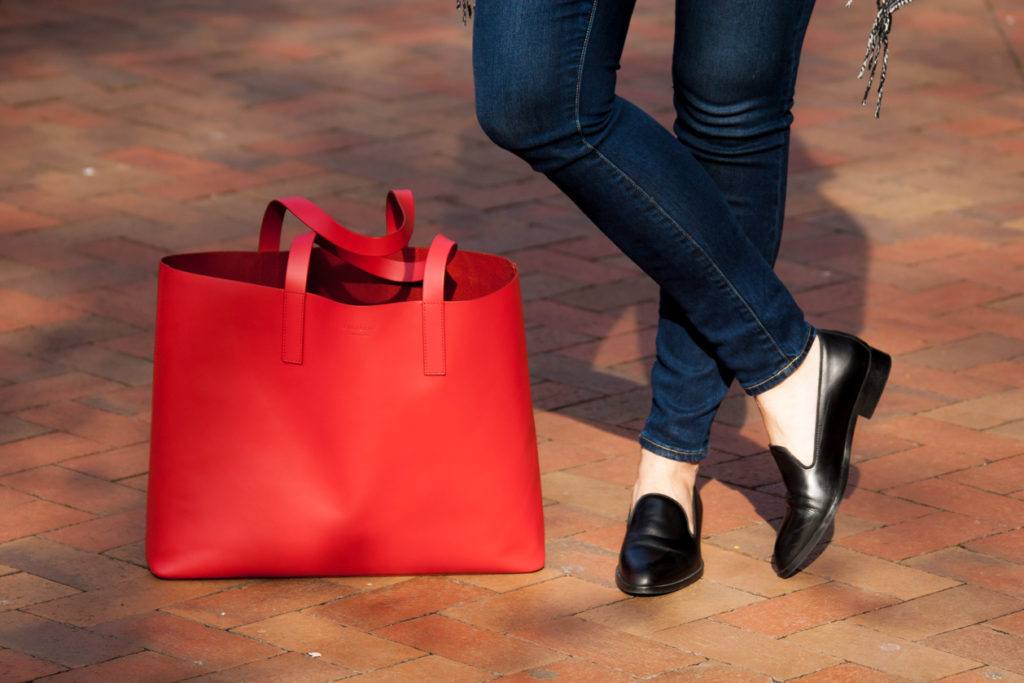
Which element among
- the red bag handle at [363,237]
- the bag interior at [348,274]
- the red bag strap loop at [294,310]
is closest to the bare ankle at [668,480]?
the bag interior at [348,274]

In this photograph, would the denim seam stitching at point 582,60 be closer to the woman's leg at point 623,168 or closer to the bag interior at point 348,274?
the woman's leg at point 623,168

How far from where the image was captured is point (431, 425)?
2.34 m

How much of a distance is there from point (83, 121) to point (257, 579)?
10.2 ft

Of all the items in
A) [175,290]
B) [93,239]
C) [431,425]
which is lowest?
[93,239]

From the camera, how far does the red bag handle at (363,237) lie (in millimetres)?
2389

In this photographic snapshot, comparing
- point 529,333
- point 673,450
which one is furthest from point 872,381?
point 529,333

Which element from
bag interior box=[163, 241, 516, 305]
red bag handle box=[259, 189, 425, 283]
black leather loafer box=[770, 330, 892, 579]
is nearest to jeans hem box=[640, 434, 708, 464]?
black leather loafer box=[770, 330, 892, 579]

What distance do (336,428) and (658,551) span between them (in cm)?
55

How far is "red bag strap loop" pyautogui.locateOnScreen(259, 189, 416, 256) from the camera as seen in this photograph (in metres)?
2.38

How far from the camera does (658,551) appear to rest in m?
2.43

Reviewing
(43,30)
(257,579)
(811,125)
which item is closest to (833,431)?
(257,579)

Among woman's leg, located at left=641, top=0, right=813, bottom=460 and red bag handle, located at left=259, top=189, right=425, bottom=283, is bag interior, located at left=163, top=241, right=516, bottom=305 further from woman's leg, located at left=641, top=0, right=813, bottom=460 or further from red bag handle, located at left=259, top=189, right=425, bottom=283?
woman's leg, located at left=641, top=0, right=813, bottom=460

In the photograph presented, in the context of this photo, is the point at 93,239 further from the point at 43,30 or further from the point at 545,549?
the point at 43,30

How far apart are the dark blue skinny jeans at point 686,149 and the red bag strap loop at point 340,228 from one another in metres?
0.29
